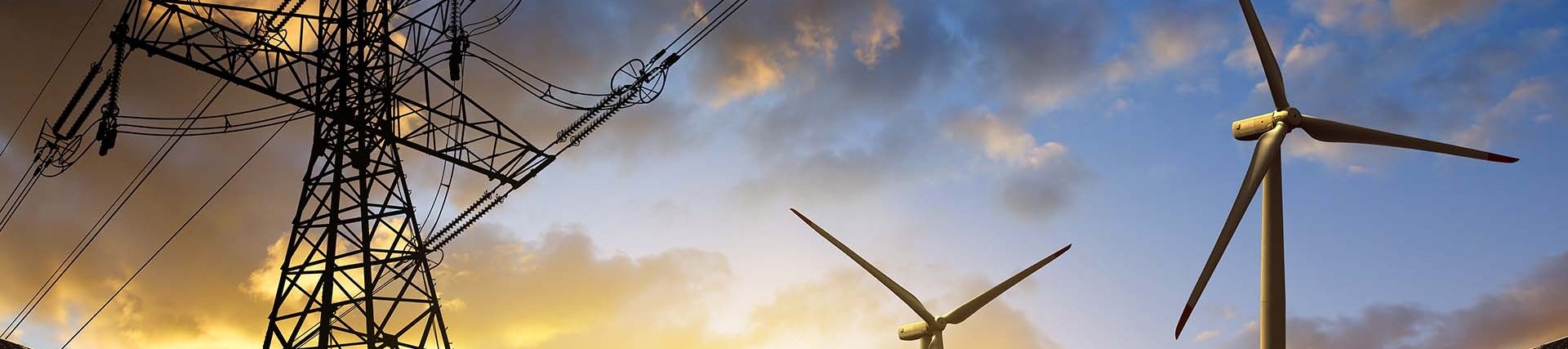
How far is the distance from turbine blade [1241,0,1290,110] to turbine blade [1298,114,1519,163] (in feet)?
2.98

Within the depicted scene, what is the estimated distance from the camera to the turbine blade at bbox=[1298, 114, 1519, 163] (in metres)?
30.6

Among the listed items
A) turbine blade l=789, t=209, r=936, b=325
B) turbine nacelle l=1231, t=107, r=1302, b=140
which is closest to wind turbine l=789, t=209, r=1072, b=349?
turbine blade l=789, t=209, r=936, b=325

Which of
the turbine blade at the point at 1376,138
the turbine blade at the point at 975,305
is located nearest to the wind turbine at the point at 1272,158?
the turbine blade at the point at 1376,138

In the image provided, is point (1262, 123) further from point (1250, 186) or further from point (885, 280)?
→ point (885, 280)

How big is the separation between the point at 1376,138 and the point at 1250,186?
531cm

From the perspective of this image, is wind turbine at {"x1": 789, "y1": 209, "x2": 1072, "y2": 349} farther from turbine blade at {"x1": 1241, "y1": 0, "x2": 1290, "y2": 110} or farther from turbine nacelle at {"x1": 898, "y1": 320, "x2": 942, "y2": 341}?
turbine blade at {"x1": 1241, "y1": 0, "x2": 1290, "y2": 110}

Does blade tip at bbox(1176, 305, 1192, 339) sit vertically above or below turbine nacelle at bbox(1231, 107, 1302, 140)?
below

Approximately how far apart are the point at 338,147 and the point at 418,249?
2.91 m

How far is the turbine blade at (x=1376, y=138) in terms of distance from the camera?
100 ft

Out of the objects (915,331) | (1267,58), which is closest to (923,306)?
(915,331)

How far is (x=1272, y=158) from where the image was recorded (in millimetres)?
28328

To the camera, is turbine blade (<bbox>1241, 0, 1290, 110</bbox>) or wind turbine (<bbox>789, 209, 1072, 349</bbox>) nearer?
turbine blade (<bbox>1241, 0, 1290, 110</bbox>)

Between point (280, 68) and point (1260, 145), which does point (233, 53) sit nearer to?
point (280, 68)

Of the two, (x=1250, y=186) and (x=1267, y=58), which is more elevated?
(x=1267, y=58)
